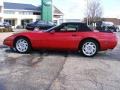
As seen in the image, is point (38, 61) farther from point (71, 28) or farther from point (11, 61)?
point (71, 28)

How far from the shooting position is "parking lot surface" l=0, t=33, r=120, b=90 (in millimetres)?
6672

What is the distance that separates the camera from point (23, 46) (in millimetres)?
12070

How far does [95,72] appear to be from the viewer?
827 cm

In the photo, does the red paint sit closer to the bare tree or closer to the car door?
the car door

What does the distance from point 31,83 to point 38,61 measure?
326 cm

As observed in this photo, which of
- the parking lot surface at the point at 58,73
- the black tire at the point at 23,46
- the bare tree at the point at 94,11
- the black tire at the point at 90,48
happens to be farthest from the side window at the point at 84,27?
the bare tree at the point at 94,11

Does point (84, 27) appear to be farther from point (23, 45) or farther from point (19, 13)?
point (19, 13)

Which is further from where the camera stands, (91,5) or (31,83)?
(91,5)

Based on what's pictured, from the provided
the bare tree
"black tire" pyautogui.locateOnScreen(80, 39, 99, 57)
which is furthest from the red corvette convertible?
the bare tree

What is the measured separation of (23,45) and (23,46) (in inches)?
1.6

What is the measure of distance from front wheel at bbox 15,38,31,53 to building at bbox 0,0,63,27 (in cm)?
6070

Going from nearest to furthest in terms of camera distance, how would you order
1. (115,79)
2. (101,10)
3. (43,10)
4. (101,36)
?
(115,79)
(101,36)
(101,10)
(43,10)

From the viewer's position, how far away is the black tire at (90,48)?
1153cm

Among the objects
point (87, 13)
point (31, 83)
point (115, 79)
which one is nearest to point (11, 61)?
point (31, 83)
